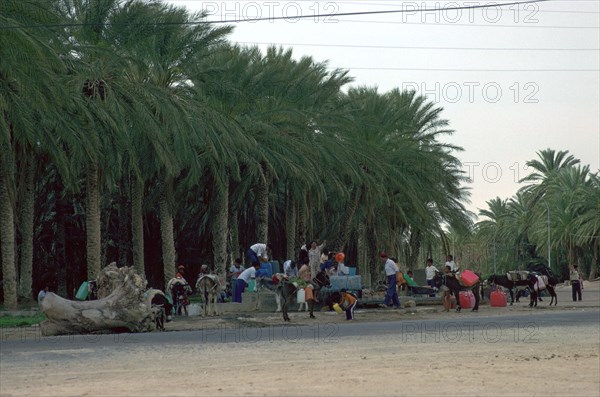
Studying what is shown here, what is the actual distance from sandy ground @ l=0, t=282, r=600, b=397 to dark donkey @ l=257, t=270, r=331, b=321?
578 centimetres

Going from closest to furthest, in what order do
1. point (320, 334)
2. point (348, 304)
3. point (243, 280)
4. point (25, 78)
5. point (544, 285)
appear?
point (320, 334), point (25, 78), point (348, 304), point (243, 280), point (544, 285)

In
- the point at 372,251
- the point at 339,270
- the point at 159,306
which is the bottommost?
the point at 159,306

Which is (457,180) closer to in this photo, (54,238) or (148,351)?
(54,238)

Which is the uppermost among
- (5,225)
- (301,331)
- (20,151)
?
(20,151)

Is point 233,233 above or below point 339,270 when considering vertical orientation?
above

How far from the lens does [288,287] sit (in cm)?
2605

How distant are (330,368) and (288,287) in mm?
12386

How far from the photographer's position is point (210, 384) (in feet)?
39.1

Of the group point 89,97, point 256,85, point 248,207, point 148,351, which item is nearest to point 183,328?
point 148,351

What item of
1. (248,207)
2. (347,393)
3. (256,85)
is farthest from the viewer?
(248,207)

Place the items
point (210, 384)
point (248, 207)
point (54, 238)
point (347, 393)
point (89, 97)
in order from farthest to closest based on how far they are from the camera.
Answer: point (248, 207), point (54, 238), point (89, 97), point (210, 384), point (347, 393)

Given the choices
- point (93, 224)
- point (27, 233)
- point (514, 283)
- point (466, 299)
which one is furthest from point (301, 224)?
point (466, 299)

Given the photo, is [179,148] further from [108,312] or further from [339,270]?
[108,312]

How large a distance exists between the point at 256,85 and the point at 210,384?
27.8m
